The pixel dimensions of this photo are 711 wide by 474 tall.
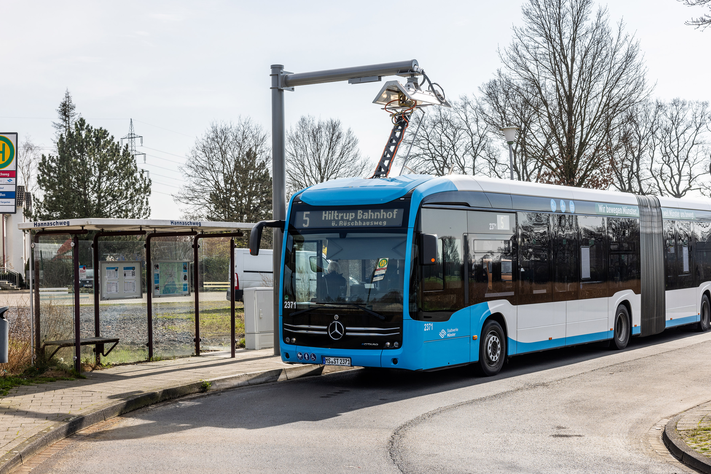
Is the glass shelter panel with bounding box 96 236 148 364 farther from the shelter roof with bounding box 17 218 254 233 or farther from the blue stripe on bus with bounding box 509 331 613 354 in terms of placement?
the blue stripe on bus with bounding box 509 331 613 354

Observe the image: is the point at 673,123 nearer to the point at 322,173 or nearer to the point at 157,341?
the point at 322,173

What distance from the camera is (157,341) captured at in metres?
13.9

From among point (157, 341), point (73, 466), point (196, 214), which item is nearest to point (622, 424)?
point (73, 466)

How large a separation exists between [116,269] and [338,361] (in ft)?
15.4

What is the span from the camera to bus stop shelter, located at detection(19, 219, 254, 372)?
11.7 m

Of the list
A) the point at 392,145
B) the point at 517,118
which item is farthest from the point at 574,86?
the point at 392,145

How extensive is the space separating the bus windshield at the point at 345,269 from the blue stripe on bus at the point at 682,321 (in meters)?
9.97

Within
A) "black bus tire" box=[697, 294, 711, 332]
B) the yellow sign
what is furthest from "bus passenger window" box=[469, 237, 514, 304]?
"black bus tire" box=[697, 294, 711, 332]

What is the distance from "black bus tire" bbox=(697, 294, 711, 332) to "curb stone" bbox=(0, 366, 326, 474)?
11492 millimetres

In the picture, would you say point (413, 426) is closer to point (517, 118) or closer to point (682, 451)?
point (682, 451)

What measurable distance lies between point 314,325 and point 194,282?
4.01 meters

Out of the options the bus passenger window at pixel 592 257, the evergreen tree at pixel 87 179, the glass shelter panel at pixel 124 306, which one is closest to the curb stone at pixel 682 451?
the bus passenger window at pixel 592 257

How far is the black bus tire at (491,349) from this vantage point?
12070 millimetres

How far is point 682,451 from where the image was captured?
694 centimetres
